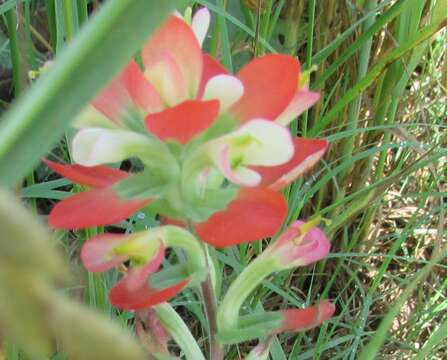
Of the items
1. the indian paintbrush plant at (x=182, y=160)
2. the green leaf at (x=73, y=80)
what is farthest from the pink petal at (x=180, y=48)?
the green leaf at (x=73, y=80)

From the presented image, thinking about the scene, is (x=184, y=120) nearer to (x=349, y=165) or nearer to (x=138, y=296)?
(x=138, y=296)

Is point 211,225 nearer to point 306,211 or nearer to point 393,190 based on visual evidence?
point 306,211

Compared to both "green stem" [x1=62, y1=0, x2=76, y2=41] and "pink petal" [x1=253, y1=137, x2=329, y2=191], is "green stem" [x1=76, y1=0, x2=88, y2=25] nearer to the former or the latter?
"green stem" [x1=62, y1=0, x2=76, y2=41]

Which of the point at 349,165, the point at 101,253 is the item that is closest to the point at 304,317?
the point at 101,253

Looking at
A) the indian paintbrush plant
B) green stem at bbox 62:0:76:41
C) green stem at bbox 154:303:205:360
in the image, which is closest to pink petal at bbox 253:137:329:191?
the indian paintbrush plant

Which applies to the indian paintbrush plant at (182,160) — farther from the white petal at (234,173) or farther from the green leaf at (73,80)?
the green leaf at (73,80)
